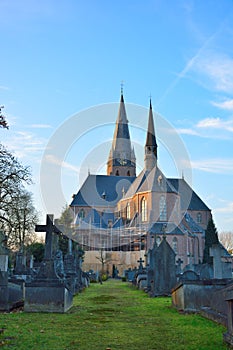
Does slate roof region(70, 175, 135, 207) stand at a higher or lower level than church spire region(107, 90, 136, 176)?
lower

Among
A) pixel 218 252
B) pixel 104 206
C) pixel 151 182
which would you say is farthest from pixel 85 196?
pixel 218 252

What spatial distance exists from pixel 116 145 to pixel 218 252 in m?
68.8

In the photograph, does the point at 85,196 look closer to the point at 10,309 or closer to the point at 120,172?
the point at 120,172

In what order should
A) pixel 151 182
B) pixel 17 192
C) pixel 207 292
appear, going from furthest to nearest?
1. pixel 151 182
2. pixel 17 192
3. pixel 207 292

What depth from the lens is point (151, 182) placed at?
60188 millimetres

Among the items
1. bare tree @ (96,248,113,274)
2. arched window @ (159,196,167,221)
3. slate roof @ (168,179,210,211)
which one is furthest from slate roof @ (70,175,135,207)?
arched window @ (159,196,167,221)

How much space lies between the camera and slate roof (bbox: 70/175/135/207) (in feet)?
235

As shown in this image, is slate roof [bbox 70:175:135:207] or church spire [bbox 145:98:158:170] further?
slate roof [bbox 70:175:135:207]

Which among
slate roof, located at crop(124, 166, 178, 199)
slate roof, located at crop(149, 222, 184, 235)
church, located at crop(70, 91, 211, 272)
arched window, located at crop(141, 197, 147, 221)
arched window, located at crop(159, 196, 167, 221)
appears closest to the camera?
slate roof, located at crop(149, 222, 184, 235)

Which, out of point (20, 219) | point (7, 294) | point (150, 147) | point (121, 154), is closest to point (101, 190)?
point (121, 154)

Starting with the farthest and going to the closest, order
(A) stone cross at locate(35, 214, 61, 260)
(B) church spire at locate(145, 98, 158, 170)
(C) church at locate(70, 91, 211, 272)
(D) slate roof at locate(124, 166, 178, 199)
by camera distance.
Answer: (B) church spire at locate(145, 98, 158, 170) → (D) slate roof at locate(124, 166, 178, 199) → (C) church at locate(70, 91, 211, 272) → (A) stone cross at locate(35, 214, 61, 260)

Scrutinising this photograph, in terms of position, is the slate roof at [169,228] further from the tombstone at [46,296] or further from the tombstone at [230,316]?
the tombstone at [230,316]

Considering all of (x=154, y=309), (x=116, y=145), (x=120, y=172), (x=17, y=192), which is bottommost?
(x=154, y=309)

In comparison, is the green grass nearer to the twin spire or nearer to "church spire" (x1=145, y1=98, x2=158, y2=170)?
"church spire" (x1=145, y1=98, x2=158, y2=170)
